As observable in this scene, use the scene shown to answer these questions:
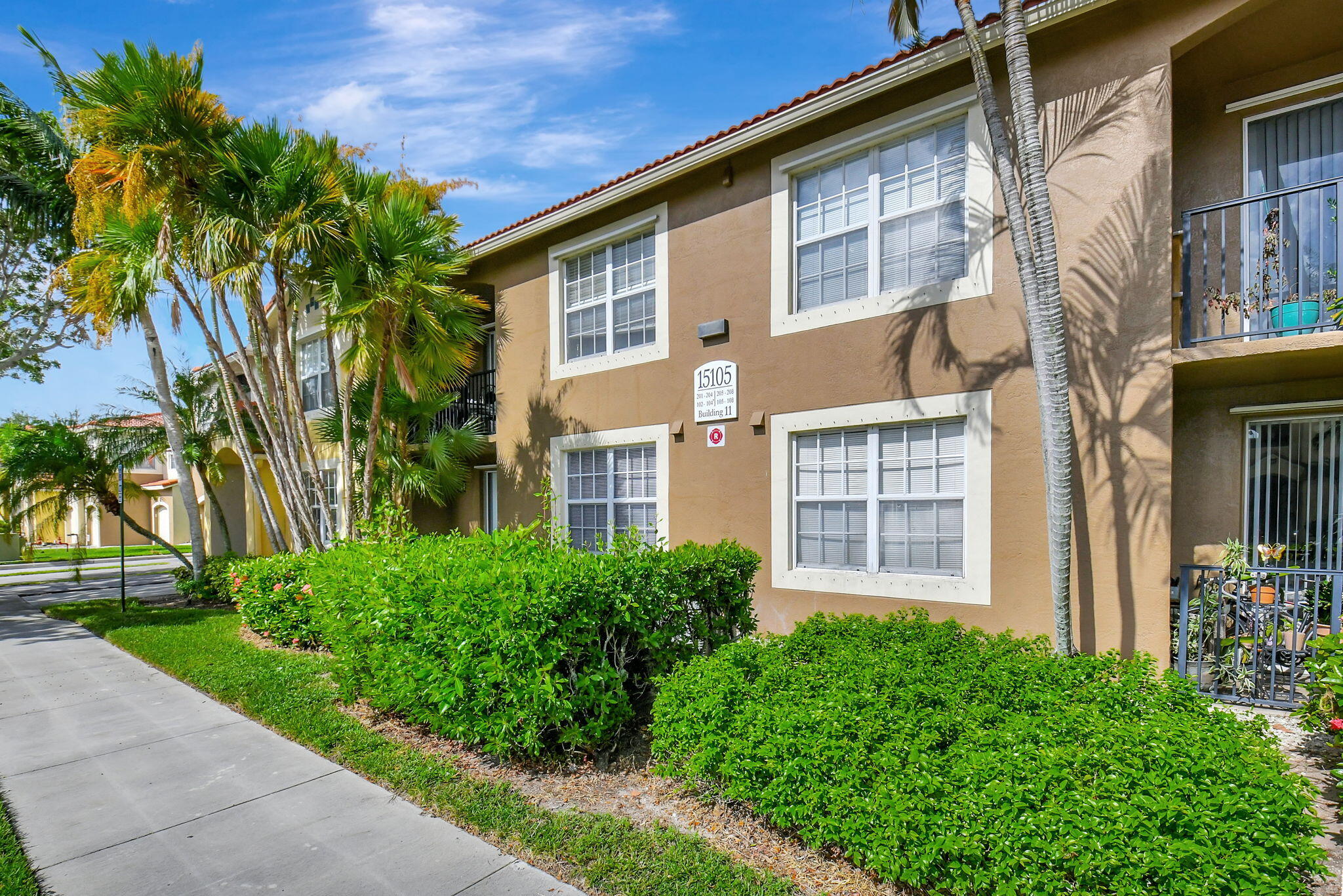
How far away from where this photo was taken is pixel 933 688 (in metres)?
4.19

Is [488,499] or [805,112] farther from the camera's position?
[488,499]

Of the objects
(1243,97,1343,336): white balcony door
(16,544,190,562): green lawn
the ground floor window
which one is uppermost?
(1243,97,1343,336): white balcony door

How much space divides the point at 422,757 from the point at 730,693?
253 centimetres

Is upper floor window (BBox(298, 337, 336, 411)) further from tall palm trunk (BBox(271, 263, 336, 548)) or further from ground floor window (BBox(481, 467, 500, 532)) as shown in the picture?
tall palm trunk (BBox(271, 263, 336, 548))

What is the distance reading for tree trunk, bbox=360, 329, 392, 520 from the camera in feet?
35.0

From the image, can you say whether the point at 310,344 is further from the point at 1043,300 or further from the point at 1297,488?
the point at 1297,488

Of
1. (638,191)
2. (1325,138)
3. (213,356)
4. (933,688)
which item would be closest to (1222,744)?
(933,688)

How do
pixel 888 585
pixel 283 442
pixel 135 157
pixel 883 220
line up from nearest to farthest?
1. pixel 888 585
2. pixel 883 220
3. pixel 135 157
4. pixel 283 442

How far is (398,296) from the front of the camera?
10.2 metres

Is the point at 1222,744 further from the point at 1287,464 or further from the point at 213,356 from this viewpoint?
the point at 213,356

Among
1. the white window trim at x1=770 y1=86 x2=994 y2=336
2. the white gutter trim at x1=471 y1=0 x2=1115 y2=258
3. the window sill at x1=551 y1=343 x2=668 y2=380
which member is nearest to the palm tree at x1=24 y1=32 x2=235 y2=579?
the white gutter trim at x1=471 y1=0 x2=1115 y2=258

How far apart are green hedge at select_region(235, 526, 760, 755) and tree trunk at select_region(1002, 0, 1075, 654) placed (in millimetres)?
2511

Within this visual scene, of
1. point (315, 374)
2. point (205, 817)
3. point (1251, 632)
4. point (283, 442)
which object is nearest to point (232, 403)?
point (283, 442)

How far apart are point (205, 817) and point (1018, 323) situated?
7.55 metres
